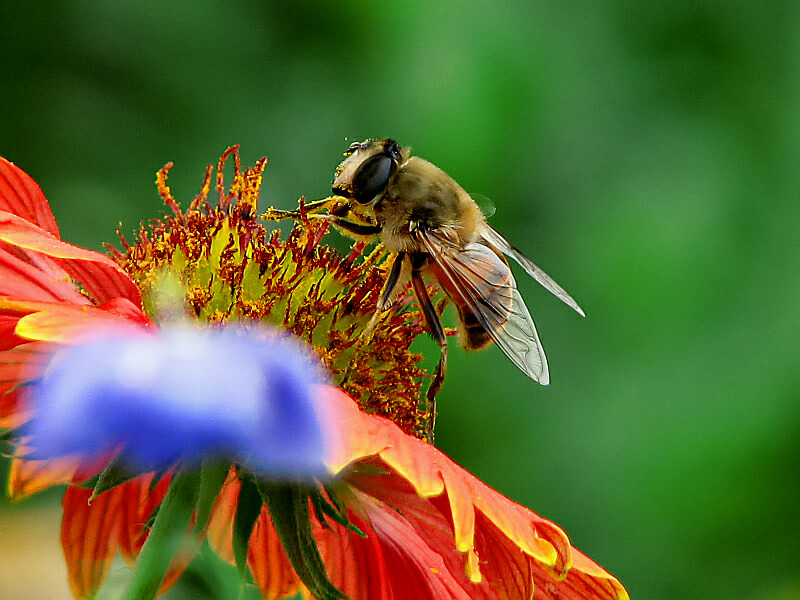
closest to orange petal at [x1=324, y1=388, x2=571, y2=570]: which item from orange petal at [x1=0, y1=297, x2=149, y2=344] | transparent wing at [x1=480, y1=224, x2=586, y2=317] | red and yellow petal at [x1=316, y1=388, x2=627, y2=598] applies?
red and yellow petal at [x1=316, y1=388, x2=627, y2=598]

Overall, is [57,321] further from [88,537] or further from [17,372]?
[88,537]

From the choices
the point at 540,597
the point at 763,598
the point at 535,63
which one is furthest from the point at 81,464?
the point at 535,63

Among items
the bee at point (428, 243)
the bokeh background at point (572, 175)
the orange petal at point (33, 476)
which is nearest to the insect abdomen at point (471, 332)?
the bee at point (428, 243)

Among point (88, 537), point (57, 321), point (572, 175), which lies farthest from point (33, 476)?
point (572, 175)

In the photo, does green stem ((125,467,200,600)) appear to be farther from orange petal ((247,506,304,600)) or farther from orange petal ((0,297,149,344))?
orange petal ((247,506,304,600))

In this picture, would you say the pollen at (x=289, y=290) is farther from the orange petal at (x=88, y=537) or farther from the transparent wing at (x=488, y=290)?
the orange petal at (x=88, y=537)

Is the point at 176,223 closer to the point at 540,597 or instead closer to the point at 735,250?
the point at 540,597
